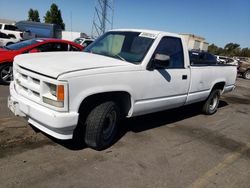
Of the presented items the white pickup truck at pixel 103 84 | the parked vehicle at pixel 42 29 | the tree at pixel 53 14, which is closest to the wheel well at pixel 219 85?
the white pickup truck at pixel 103 84

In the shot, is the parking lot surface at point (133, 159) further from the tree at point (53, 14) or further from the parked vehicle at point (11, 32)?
the tree at point (53, 14)

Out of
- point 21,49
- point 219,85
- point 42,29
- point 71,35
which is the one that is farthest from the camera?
point 71,35

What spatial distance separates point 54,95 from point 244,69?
867 inches

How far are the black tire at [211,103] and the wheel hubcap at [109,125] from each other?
363 centimetres

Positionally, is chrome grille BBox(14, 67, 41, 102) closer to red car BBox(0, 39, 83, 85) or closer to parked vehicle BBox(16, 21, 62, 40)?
red car BBox(0, 39, 83, 85)

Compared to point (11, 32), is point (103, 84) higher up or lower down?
higher up

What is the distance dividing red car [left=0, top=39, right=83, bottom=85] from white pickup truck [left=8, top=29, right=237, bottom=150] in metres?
3.65

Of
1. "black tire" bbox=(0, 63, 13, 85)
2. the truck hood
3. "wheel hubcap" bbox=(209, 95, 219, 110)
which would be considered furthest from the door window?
"black tire" bbox=(0, 63, 13, 85)

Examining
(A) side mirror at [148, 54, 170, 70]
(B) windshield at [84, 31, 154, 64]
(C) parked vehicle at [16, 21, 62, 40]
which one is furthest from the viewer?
(C) parked vehicle at [16, 21, 62, 40]

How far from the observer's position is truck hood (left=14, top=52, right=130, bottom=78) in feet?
11.7

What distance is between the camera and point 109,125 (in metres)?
4.39

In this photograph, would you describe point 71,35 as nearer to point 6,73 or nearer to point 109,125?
point 6,73

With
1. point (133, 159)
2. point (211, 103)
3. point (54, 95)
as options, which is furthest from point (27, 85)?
point (211, 103)

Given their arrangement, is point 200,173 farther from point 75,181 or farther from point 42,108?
point 42,108
